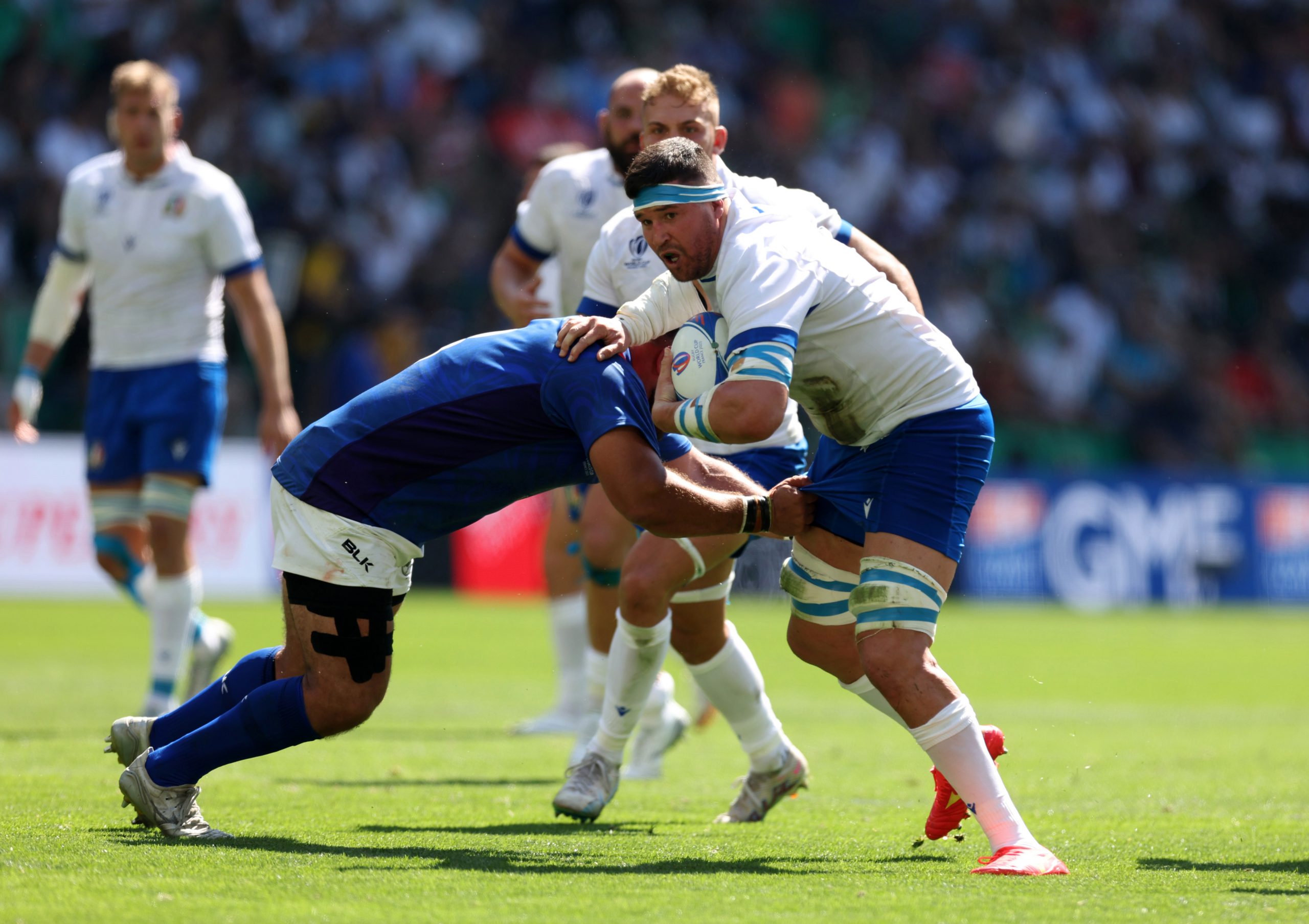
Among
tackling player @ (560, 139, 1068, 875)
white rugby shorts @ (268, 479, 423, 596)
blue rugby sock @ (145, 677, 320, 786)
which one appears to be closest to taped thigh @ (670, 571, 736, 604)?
tackling player @ (560, 139, 1068, 875)

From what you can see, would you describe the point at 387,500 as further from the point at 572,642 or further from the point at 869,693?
the point at 572,642

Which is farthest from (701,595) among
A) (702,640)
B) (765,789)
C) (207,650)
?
(207,650)

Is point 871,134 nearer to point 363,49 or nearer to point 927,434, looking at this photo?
point 363,49

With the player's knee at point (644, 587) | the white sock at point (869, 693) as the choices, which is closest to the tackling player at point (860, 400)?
the white sock at point (869, 693)

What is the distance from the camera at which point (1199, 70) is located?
25625mm

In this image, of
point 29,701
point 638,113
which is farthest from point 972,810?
point 29,701

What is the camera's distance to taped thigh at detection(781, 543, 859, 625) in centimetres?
542

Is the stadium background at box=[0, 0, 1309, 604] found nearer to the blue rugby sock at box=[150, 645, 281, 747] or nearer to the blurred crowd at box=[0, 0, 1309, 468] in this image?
the blurred crowd at box=[0, 0, 1309, 468]

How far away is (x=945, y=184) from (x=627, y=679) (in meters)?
17.9

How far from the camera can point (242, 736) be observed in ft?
16.4

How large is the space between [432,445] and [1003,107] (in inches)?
807

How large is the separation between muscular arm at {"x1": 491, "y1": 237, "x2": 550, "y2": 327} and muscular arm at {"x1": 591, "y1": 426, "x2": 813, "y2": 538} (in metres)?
2.70

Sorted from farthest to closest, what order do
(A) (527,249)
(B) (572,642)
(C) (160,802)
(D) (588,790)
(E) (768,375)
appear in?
(B) (572,642) < (A) (527,249) < (D) (588,790) < (C) (160,802) < (E) (768,375)

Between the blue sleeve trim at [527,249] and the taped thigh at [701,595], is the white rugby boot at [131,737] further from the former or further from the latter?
the blue sleeve trim at [527,249]
